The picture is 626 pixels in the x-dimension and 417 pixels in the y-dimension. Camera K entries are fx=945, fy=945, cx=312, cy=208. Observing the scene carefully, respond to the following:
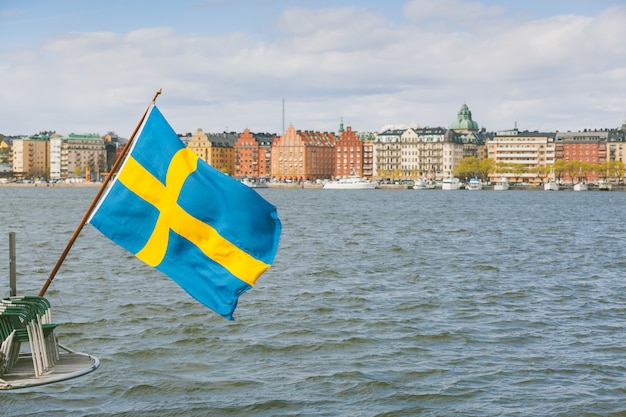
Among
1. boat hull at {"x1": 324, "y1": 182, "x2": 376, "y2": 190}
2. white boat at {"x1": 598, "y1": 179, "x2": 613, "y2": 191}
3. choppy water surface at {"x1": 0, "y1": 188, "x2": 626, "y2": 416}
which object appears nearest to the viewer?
choppy water surface at {"x1": 0, "y1": 188, "x2": 626, "y2": 416}

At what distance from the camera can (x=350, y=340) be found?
56.0ft

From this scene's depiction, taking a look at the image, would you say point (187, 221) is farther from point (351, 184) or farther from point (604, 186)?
point (604, 186)

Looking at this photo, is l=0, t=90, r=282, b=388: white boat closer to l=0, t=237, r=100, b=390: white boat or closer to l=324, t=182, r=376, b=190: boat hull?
l=0, t=237, r=100, b=390: white boat

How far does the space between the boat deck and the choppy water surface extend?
149 centimetres

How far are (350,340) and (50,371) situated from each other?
7.72 meters

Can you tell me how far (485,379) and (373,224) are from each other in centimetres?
4572

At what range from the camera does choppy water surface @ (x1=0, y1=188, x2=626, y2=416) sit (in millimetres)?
12898

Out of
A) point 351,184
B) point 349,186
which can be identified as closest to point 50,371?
point 349,186

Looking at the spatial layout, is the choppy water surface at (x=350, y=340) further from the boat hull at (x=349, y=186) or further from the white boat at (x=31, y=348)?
the boat hull at (x=349, y=186)

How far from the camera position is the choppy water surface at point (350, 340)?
42.3ft

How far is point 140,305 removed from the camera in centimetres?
2106

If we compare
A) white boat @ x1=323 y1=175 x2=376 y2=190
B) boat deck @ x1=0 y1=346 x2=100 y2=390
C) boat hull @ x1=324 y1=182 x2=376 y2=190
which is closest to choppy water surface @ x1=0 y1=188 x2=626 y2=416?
boat deck @ x1=0 y1=346 x2=100 y2=390

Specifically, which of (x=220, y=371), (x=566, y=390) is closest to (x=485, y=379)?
(x=566, y=390)

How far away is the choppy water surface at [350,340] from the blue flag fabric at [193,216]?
3.17 metres
